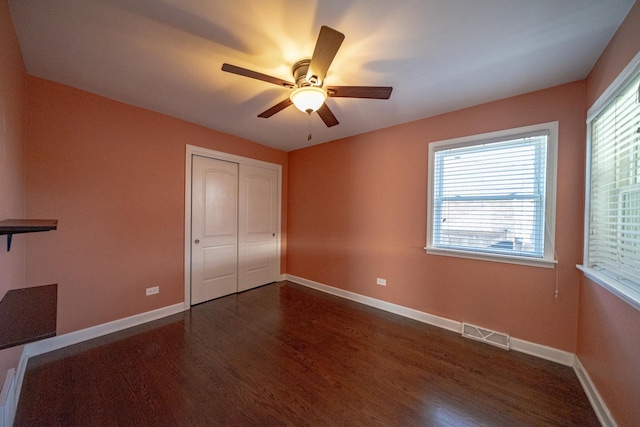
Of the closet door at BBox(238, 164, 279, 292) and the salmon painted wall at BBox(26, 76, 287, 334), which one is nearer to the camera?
the salmon painted wall at BBox(26, 76, 287, 334)

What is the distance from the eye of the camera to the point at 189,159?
9.91ft

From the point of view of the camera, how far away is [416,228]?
2.86 metres

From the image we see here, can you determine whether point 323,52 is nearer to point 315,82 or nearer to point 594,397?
point 315,82

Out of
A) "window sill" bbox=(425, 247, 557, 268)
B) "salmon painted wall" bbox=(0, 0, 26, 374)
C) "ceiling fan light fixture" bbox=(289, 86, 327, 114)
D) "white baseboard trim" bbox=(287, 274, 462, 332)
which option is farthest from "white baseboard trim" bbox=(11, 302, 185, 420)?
"window sill" bbox=(425, 247, 557, 268)

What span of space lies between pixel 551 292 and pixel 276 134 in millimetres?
3563

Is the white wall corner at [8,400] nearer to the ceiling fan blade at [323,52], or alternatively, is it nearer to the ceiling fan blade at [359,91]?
the ceiling fan blade at [323,52]

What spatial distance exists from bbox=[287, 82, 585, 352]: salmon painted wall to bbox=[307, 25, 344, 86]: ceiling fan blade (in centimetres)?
175

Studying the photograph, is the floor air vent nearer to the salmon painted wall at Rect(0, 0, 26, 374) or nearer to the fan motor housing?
the fan motor housing

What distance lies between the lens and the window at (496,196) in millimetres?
2115

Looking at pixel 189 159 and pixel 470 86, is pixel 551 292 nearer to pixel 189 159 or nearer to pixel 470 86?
pixel 470 86

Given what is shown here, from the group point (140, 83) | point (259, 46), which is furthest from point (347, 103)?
point (140, 83)

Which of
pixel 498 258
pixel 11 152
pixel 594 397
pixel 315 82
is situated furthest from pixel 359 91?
pixel 594 397

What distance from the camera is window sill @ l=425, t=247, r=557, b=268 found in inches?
82.2

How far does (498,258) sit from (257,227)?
A: 3294mm
